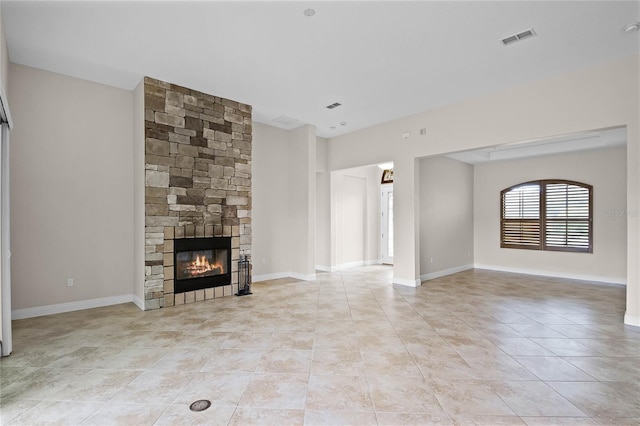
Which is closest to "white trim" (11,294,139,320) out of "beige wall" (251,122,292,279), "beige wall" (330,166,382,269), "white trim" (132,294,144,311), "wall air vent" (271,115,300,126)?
"white trim" (132,294,144,311)

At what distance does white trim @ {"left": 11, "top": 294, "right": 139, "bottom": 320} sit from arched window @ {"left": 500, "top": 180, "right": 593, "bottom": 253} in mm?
8406

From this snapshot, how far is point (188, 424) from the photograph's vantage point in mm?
1992

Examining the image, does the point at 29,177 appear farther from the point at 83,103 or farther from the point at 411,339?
the point at 411,339

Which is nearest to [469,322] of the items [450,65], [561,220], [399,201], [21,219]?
[399,201]

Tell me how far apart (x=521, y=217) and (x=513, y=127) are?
3.90m

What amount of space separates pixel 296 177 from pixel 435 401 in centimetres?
529

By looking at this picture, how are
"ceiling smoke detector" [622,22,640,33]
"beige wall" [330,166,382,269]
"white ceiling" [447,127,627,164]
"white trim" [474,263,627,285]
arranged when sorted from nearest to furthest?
"ceiling smoke detector" [622,22,640,33], "white ceiling" [447,127,627,164], "white trim" [474,263,627,285], "beige wall" [330,166,382,269]

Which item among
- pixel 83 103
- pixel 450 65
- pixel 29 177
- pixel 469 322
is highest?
pixel 450 65

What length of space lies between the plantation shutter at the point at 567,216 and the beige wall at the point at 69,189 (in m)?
8.78

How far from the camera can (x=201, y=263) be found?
202 inches

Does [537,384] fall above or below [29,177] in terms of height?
below

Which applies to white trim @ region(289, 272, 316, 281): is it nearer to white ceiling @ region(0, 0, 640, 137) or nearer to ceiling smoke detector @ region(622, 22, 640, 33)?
white ceiling @ region(0, 0, 640, 137)

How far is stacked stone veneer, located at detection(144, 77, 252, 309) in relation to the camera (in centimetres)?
455

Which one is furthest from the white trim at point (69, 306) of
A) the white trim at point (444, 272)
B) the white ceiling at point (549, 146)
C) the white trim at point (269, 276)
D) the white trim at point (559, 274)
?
the white trim at point (559, 274)
